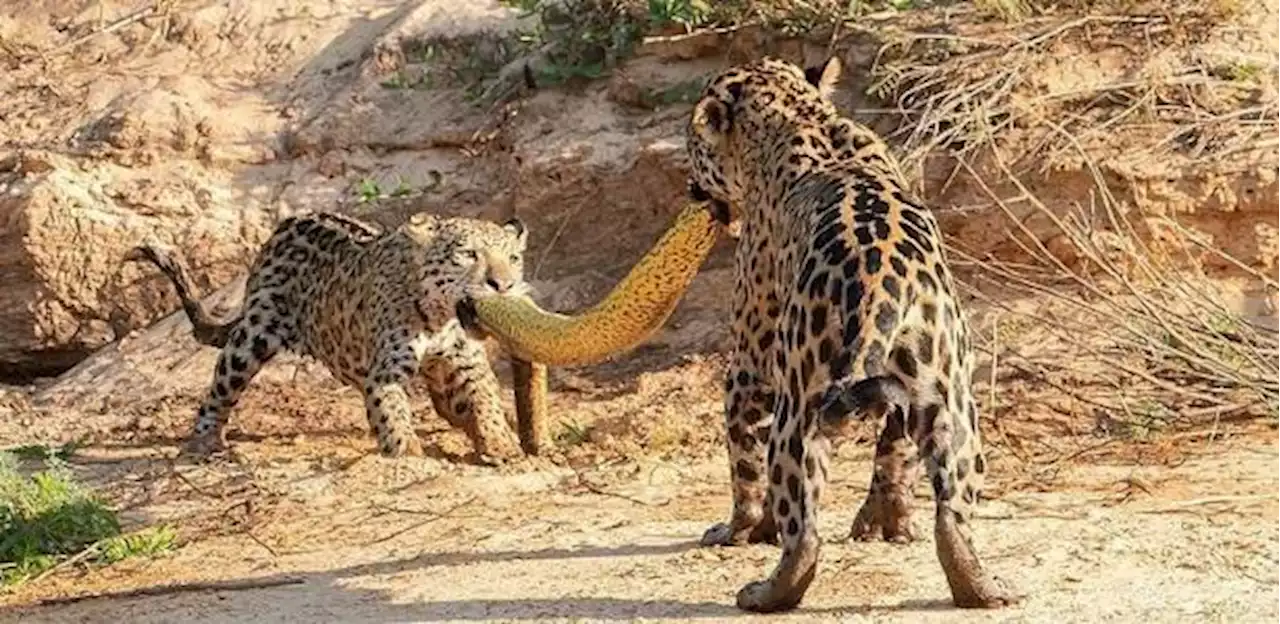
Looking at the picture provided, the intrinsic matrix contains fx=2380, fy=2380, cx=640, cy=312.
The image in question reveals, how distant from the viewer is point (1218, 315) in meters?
10.1

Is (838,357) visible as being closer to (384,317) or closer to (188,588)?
(188,588)

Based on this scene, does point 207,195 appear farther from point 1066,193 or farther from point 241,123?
point 1066,193

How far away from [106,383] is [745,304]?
22.3ft

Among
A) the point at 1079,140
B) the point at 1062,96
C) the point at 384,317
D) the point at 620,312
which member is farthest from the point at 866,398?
the point at 1062,96

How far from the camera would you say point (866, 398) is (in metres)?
7.21

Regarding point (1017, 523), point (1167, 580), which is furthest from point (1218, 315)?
point (1167, 580)

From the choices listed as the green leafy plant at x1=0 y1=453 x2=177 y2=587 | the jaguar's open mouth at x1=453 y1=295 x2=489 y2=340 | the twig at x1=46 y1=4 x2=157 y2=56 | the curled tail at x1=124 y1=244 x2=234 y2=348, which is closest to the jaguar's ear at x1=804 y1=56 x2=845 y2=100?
the jaguar's open mouth at x1=453 y1=295 x2=489 y2=340

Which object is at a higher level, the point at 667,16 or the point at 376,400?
the point at 667,16

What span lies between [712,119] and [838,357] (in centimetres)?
215

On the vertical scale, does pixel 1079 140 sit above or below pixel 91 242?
above

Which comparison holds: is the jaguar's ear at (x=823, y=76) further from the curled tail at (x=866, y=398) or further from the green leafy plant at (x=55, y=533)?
the green leafy plant at (x=55, y=533)

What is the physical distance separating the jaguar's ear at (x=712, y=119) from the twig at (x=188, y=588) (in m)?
2.32

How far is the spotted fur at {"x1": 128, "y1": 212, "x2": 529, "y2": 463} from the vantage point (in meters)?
11.3

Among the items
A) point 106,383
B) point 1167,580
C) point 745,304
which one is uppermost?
point 745,304
